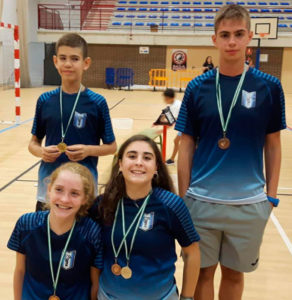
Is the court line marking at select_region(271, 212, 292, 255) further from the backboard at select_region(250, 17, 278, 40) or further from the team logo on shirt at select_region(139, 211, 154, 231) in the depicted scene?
the backboard at select_region(250, 17, 278, 40)

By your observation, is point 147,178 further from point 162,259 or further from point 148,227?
point 162,259

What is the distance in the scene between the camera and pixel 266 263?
314 cm

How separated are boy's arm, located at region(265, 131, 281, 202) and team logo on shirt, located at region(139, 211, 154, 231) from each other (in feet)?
2.00

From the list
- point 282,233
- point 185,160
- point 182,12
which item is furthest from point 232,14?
point 182,12

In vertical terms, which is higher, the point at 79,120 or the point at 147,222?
the point at 79,120

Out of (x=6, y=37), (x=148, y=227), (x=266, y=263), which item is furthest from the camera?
(x=6, y=37)

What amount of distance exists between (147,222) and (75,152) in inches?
24.0

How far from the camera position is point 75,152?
6.81 feet

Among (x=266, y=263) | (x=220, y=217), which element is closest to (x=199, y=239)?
(x=220, y=217)

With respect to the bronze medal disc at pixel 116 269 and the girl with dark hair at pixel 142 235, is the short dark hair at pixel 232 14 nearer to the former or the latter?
the girl with dark hair at pixel 142 235

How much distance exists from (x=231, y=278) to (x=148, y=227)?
2.02 ft

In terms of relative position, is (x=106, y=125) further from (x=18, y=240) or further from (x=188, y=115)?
(x=18, y=240)

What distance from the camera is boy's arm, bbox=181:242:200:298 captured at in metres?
1.75

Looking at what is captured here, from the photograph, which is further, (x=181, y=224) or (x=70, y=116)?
(x=70, y=116)
